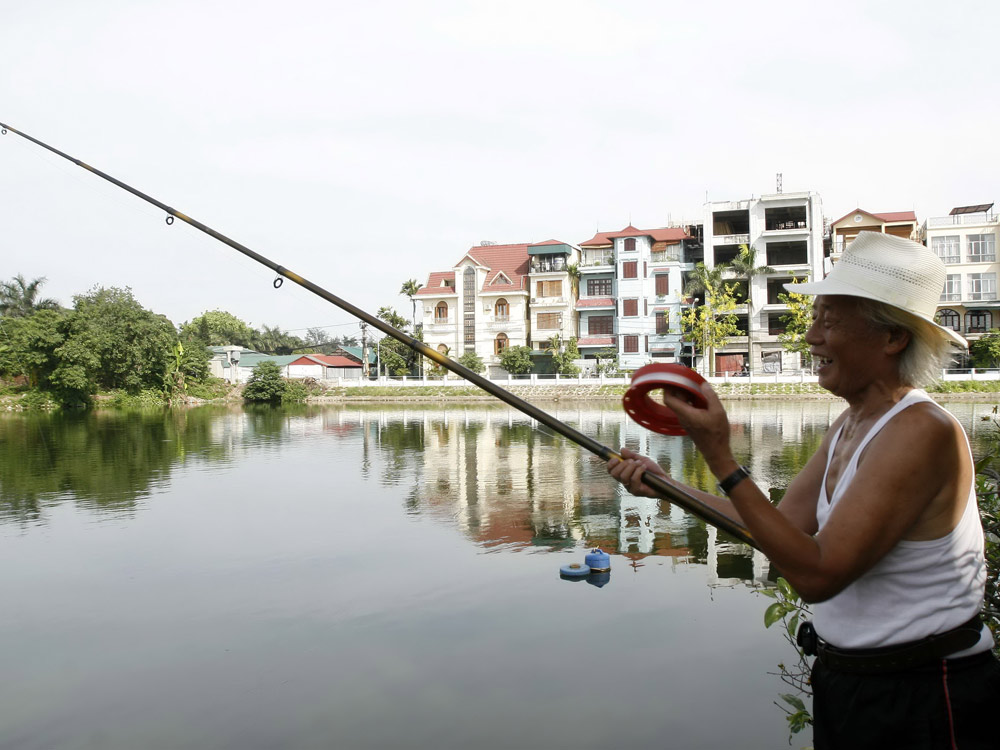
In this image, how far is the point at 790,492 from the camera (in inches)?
83.9

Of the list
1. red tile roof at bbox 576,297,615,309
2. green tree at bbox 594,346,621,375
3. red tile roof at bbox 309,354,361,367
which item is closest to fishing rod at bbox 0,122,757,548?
green tree at bbox 594,346,621,375

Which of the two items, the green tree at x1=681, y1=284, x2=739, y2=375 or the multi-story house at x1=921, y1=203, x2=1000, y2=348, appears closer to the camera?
the multi-story house at x1=921, y1=203, x2=1000, y2=348

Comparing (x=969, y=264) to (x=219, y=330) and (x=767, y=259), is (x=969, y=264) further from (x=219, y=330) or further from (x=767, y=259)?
(x=219, y=330)

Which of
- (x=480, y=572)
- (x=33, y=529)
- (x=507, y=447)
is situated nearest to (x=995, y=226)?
(x=507, y=447)

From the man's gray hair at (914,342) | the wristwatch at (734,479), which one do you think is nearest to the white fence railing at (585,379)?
the man's gray hair at (914,342)

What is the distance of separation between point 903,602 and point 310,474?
55.6ft

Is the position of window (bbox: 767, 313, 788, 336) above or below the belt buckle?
above

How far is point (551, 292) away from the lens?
5319 cm

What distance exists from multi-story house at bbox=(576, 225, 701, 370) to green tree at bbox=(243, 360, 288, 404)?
789 inches

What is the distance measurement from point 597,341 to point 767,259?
11.9 meters

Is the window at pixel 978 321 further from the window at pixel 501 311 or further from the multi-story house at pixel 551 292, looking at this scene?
the window at pixel 501 311

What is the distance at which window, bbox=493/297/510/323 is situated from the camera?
54406mm

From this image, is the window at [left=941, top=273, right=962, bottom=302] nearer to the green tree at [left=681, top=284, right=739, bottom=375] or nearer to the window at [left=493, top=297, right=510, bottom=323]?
the green tree at [left=681, top=284, right=739, bottom=375]

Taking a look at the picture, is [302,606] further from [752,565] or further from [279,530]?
[752,565]
